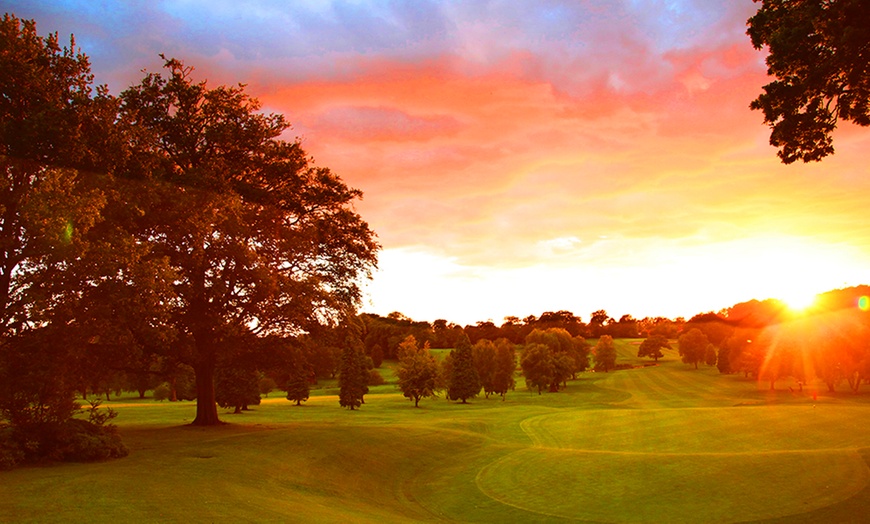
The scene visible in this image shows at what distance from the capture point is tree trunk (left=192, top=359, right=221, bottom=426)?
3666cm

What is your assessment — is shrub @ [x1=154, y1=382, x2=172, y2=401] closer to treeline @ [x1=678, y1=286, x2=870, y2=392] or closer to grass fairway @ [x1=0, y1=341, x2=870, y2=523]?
grass fairway @ [x1=0, y1=341, x2=870, y2=523]

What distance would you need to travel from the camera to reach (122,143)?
25.5 meters


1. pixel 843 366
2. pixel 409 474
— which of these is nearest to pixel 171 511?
pixel 409 474

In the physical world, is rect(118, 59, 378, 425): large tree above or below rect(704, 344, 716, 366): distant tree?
above

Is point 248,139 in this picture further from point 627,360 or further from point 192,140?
point 627,360

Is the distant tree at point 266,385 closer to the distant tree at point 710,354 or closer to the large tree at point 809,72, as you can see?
the distant tree at point 710,354

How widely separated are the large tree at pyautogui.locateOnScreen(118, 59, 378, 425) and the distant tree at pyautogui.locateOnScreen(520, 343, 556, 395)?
6809cm

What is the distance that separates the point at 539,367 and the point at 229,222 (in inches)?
3066

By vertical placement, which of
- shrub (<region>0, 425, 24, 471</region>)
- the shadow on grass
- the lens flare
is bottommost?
the shadow on grass

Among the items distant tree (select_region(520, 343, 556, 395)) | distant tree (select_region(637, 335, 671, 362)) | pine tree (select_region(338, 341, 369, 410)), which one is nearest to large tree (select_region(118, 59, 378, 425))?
pine tree (select_region(338, 341, 369, 410))

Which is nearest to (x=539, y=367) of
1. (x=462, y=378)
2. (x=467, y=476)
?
(x=462, y=378)

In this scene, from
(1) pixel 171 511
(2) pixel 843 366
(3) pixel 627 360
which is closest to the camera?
(1) pixel 171 511

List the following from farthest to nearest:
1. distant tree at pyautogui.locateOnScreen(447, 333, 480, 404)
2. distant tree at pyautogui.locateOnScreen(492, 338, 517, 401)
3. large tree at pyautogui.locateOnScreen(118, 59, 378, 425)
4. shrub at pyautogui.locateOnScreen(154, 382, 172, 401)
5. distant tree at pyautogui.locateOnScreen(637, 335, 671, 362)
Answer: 1. distant tree at pyautogui.locateOnScreen(637, 335, 671, 362)
2. shrub at pyautogui.locateOnScreen(154, 382, 172, 401)
3. distant tree at pyautogui.locateOnScreen(492, 338, 517, 401)
4. distant tree at pyautogui.locateOnScreen(447, 333, 480, 404)
5. large tree at pyautogui.locateOnScreen(118, 59, 378, 425)

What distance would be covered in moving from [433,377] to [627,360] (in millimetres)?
108488
